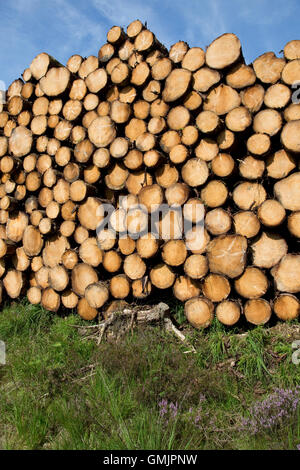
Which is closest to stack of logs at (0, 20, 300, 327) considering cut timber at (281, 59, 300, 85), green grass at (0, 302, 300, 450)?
cut timber at (281, 59, 300, 85)

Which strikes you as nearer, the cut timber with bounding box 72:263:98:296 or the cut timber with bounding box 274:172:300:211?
the cut timber with bounding box 274:172:300:211

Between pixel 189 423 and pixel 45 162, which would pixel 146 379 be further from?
pixel 45 162

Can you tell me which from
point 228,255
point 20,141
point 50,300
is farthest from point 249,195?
point 20,141

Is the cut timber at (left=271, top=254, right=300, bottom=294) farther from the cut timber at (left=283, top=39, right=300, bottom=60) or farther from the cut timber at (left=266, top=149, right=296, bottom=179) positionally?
the cut timber at (left=283, top=39, right=300, bottom=60)

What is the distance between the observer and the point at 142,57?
12.7 feet

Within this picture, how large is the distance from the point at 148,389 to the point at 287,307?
4.21 ft

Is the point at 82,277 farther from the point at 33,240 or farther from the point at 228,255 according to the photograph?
the point at 228,255

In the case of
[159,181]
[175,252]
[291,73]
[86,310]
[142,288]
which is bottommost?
[86,310]

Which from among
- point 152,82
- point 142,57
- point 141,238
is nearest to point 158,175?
point 141,238

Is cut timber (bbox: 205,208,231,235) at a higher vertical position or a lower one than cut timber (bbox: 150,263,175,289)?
higher

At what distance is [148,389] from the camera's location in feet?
8.11

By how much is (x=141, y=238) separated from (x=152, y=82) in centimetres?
154

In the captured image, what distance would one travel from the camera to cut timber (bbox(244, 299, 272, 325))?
10.1 ft

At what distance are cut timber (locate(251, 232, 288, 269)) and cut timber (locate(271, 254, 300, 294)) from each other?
0.23 feet
